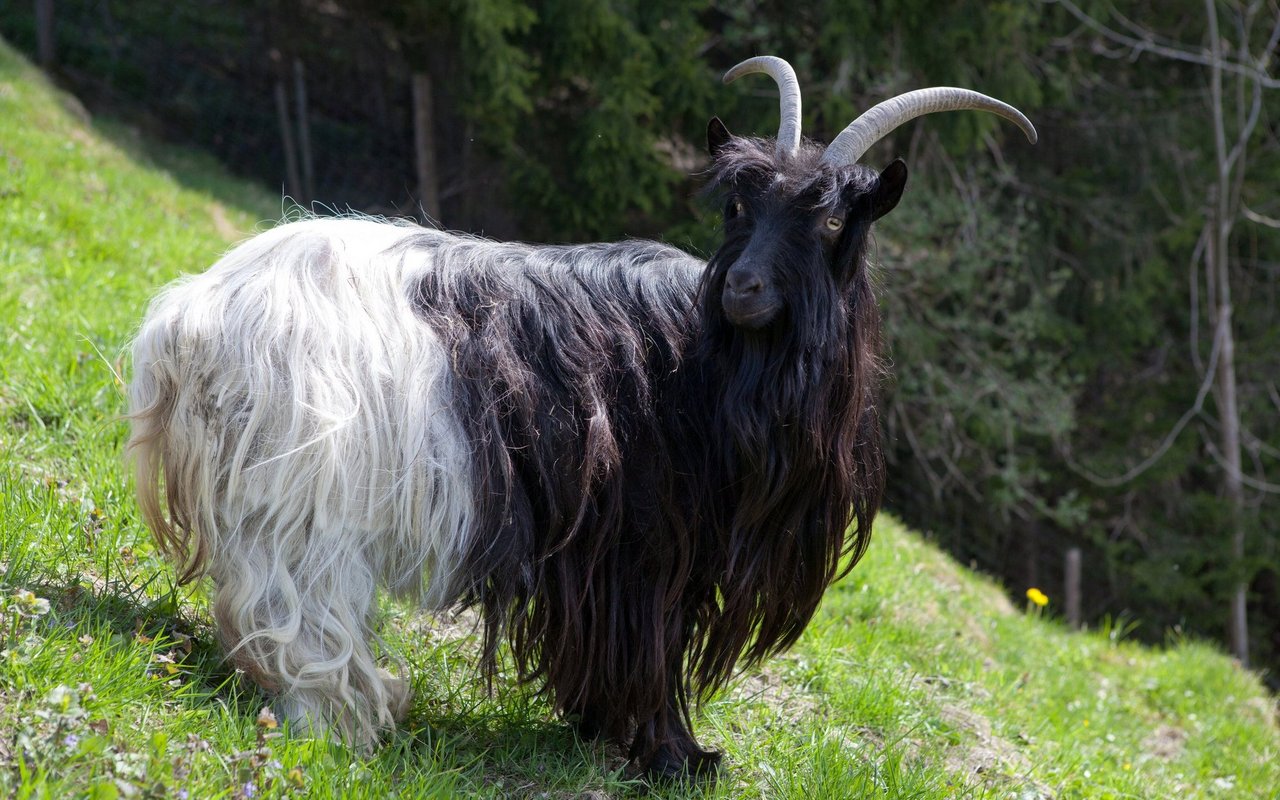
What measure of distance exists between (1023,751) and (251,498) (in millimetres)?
3357

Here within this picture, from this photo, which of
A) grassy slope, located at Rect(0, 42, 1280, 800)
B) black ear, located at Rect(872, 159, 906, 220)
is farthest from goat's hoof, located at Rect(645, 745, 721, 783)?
black ear, located at Rect(872, 159, 906, 220)

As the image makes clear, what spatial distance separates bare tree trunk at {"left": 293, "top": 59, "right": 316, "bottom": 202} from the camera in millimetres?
13923

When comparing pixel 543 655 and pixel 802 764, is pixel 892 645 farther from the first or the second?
pixel 543 655

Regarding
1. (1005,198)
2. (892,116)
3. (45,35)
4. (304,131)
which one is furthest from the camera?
(45,35)

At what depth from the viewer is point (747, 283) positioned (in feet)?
10.0

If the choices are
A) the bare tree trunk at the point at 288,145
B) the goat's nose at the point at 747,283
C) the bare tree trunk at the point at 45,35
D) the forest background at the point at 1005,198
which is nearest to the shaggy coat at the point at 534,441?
the goat's nose at the point at 747,283

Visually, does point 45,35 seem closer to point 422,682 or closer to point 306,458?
point 422,682

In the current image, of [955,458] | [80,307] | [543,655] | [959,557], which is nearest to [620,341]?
[543,655]

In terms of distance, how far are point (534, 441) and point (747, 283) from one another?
75 centimetres

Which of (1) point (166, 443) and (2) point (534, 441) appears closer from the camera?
(1) point (166, 443)

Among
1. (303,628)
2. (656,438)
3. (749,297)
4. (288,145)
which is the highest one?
(749,297)

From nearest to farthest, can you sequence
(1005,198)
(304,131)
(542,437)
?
(542,437) → (1005,198) → (304,131)

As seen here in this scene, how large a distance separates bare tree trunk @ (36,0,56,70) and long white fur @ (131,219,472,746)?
13.0 metres

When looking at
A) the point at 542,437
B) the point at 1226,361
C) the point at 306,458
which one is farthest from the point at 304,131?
the point at 306,458
